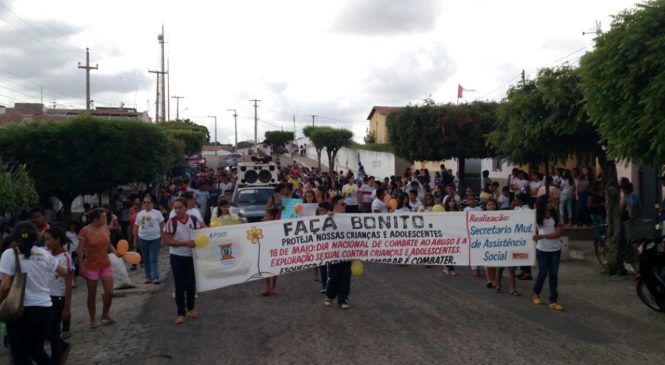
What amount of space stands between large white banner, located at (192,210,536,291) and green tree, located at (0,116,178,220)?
46.4 ft

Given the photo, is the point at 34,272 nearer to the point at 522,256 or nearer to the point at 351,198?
the point at 522,256

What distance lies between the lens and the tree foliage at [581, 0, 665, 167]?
9148 millimetres

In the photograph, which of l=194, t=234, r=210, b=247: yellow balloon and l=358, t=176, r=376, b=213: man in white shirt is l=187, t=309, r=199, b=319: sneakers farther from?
l=358, t=176, r=376, b=213: man in white shirt

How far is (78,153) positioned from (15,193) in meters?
7.02

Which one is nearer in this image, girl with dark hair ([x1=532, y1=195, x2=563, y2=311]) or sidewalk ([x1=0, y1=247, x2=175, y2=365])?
sidewalk ([x1=0, y1=247, x2=175, y2=365])

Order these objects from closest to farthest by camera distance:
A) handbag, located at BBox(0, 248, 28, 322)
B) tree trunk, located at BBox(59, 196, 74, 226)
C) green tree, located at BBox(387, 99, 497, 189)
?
1. handbag, located at BBox(0, 248, 28, 322)
2. tree trunk, located at BBox(59, 196, 74, 226)
3. green tree, located at BBox(387, 99, 497, 189)

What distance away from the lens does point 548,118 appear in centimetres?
1373

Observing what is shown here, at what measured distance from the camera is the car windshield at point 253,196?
842 inches

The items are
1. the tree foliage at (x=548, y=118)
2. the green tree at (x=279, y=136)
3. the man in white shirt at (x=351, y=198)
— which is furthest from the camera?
the green tree at (x=279, y=136)

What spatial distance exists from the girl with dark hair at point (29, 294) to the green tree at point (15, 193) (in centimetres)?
957

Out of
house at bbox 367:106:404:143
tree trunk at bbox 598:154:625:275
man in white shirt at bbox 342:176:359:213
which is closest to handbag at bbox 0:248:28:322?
tree trunk at bbox 598:154:625:275

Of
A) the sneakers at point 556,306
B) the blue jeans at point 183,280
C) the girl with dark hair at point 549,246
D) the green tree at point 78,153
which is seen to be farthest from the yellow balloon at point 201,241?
the green tree at point 78,153

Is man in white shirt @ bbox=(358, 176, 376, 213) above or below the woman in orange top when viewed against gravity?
above

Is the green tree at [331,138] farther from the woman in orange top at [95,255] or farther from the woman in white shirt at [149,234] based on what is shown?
the woman in orange top at [95,255]
